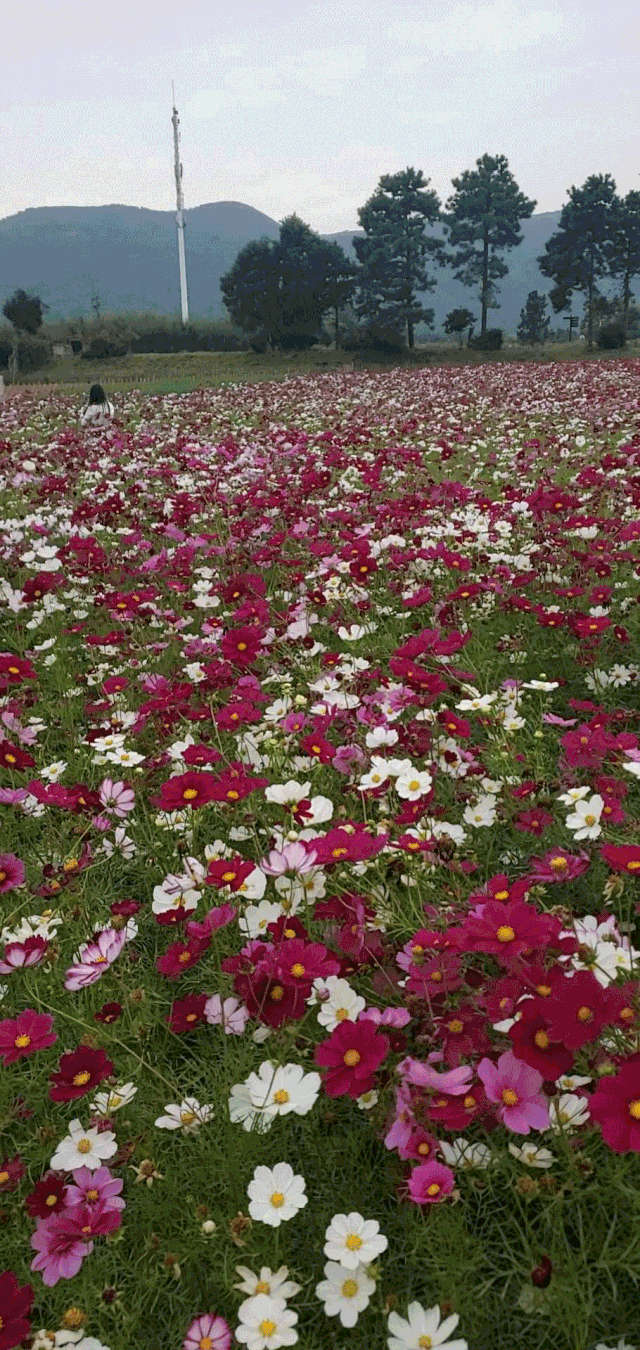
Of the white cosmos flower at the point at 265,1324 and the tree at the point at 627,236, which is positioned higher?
the tree at the point at 627,236

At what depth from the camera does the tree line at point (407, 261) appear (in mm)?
37875

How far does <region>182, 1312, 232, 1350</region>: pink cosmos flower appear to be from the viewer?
41.0 inches

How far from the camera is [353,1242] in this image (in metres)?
1.09

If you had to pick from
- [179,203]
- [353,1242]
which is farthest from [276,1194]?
[179,203]

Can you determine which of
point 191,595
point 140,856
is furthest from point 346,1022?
point 191,595

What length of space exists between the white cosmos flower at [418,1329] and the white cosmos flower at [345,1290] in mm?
62

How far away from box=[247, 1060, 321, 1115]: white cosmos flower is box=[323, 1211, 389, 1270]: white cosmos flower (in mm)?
154

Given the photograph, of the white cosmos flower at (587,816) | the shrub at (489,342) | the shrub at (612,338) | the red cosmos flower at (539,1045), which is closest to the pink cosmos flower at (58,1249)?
the red cosmos flower at (539,1045)

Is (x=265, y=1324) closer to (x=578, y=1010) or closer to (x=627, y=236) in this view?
(x=578, y=1010)

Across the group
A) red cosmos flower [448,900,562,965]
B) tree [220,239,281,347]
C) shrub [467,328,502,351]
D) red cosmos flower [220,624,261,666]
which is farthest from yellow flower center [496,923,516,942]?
tree [220,239,281,347]

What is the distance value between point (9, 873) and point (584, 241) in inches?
1894

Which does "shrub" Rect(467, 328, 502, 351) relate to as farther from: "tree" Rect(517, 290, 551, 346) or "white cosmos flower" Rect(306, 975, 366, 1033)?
"white cosmos flower" Rect(306, 975, 366, 1033)

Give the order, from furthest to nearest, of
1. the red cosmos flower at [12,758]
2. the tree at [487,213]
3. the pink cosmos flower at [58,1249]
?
the tree at [487,213], the red cosmos flower at [12,758], the pink cosmos flower at [58,1249]

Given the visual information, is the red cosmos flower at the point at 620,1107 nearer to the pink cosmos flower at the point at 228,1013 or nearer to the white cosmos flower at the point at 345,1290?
the white cosmos flower at the point at 345,1290
